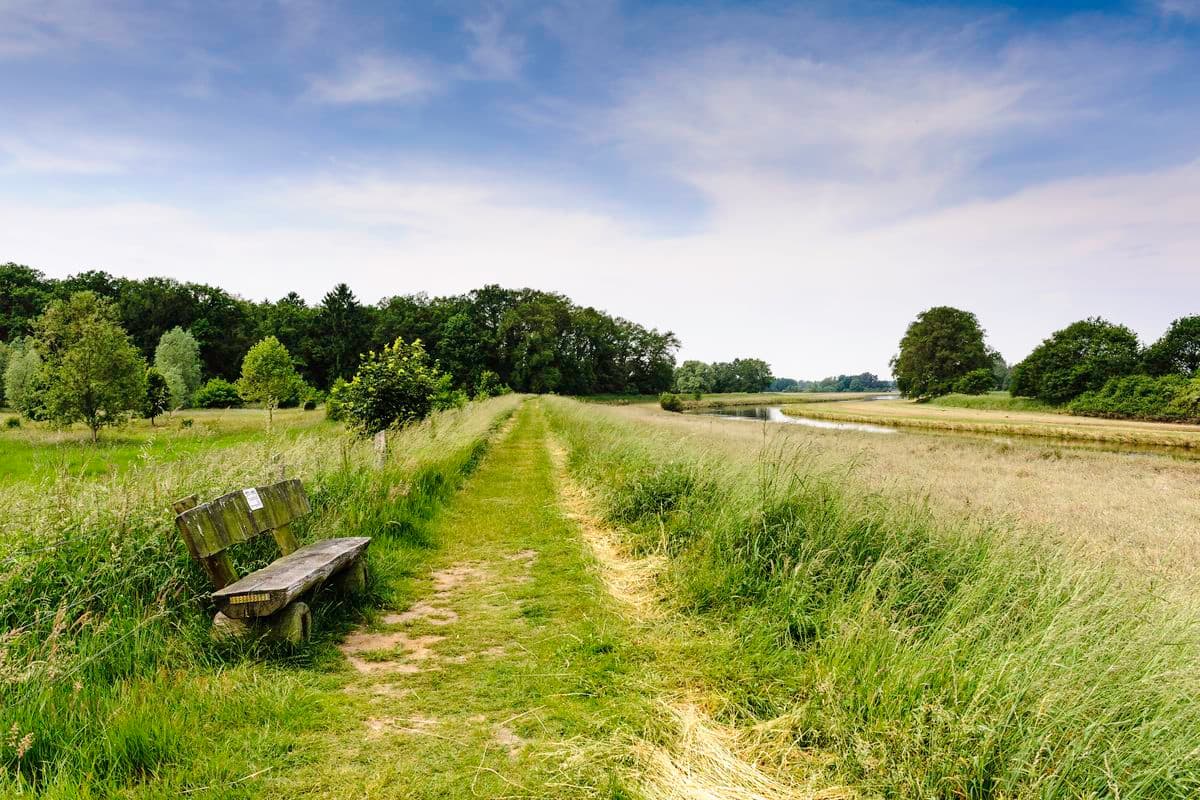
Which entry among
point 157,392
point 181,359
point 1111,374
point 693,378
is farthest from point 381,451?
point 693,378

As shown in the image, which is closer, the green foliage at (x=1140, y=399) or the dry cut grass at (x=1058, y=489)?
the dry cut grass at (x=1058, y=489)

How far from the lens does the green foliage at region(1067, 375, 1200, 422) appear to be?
33406 mm

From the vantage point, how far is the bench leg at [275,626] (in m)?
3.68

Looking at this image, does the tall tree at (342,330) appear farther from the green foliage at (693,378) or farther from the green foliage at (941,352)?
the green foliage at (941,352)

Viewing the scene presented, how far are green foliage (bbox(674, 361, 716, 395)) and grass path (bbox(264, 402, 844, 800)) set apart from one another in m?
102

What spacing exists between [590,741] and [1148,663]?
9.15ft

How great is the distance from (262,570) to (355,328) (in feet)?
253

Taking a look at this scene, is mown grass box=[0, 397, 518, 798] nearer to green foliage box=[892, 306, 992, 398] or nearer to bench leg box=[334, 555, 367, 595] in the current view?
bench leg box=[334, 555, 367, 595]

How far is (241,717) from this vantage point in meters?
3.03

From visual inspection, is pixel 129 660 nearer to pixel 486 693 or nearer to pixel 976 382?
pixel 486 693

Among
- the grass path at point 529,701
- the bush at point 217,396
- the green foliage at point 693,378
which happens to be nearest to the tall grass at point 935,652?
the grass path at point 529,701

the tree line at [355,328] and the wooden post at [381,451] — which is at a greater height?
the tree line at [355,328]

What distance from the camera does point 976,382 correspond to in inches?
2295

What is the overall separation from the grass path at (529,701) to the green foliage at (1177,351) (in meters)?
56.0
